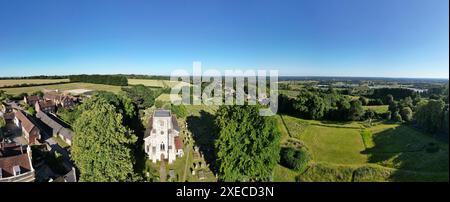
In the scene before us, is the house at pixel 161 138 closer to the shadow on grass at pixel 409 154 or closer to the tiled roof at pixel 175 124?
the tiled roof at pixel 175 124

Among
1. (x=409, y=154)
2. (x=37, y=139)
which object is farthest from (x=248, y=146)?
(x=37, y=139)

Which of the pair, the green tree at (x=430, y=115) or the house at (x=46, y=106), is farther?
the house at (x=46, y=106)

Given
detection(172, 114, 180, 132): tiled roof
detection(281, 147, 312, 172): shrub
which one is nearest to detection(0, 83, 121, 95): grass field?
detection(172, 114, 180, 132): tiled roof

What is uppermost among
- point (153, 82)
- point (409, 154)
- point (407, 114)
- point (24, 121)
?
point (153, 82)

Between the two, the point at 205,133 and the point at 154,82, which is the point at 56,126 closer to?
the point at 154,82

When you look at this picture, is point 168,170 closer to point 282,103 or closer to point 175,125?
point 175,125

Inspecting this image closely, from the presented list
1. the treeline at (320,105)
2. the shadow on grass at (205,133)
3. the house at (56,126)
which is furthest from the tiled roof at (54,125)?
the treeline at (320,105)

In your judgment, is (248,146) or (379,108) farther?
(248,146)

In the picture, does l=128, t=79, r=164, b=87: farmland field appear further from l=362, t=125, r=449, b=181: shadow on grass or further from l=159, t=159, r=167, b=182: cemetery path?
l=362, t=125, r=449, b=181: shadow on grass
